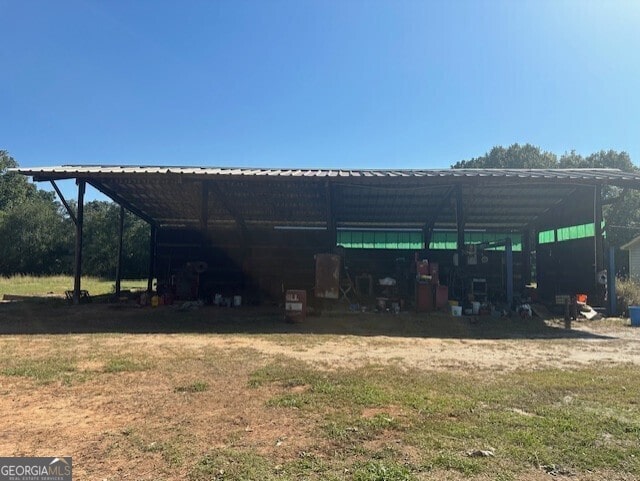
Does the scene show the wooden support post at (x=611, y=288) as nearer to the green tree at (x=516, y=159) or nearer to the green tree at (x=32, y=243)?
the green tree at (x=516, y=159)

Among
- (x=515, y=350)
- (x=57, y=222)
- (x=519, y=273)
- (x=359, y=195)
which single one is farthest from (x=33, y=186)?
(x=515, y=350)

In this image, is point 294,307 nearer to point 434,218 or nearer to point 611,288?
point 434,218

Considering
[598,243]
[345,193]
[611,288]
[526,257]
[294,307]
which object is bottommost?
[294,307]

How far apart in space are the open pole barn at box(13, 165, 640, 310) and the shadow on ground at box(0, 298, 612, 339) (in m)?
1.54

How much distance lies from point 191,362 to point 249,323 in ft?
16.4

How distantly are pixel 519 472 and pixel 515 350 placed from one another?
569cm

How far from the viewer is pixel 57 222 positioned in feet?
151

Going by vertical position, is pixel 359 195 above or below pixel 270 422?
above

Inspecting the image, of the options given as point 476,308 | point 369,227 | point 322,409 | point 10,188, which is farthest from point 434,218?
point 10,188

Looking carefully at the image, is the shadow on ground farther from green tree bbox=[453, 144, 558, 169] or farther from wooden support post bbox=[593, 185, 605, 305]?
green tree bbox=[453, 144, 558, 169]

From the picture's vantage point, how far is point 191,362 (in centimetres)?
687

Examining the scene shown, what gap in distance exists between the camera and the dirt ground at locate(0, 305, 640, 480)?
3.73 m

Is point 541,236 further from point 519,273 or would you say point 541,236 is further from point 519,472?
point 519,472

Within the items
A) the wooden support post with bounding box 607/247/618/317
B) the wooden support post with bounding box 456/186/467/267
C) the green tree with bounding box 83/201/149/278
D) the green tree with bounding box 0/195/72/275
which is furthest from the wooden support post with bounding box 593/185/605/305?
the green tree with bounding box 0/195/72/275
